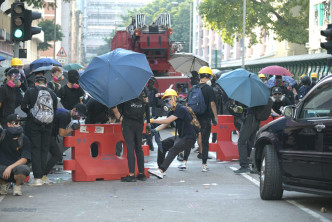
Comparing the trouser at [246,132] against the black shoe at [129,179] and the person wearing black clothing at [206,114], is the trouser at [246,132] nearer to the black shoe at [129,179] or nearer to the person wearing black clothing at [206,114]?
the person wearing black clothing at [206,114]

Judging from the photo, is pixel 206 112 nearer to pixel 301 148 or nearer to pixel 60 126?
pixel 60 126

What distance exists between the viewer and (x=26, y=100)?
1121 cm

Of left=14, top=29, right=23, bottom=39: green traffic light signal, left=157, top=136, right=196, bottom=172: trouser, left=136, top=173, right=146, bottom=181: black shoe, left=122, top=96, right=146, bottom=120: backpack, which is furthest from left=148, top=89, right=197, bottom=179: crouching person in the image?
left=14, top=29, right=23, bottom=39: green traffic light signal

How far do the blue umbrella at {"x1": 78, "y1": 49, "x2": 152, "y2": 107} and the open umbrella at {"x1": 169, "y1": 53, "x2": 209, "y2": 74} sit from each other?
15892mm

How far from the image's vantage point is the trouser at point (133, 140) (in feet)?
39.4

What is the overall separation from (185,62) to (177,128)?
49.8 ft

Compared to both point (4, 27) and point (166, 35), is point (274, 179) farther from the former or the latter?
point (4, 27)

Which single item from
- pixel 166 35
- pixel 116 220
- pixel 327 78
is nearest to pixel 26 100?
pixel 116 220

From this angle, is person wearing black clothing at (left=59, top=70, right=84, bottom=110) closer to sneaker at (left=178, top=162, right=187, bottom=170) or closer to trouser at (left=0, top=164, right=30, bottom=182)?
sneaker at (left=178, top=162, right=187, bottom=170)

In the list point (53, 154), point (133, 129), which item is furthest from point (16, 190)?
point (133, 129)

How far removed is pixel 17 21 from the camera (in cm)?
1510

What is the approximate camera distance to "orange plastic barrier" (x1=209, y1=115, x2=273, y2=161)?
15.5 metres

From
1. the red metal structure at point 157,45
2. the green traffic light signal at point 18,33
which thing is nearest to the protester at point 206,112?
the green traffic light signal at point 18,33

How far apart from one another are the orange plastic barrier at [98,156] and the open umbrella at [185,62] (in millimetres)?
15749
